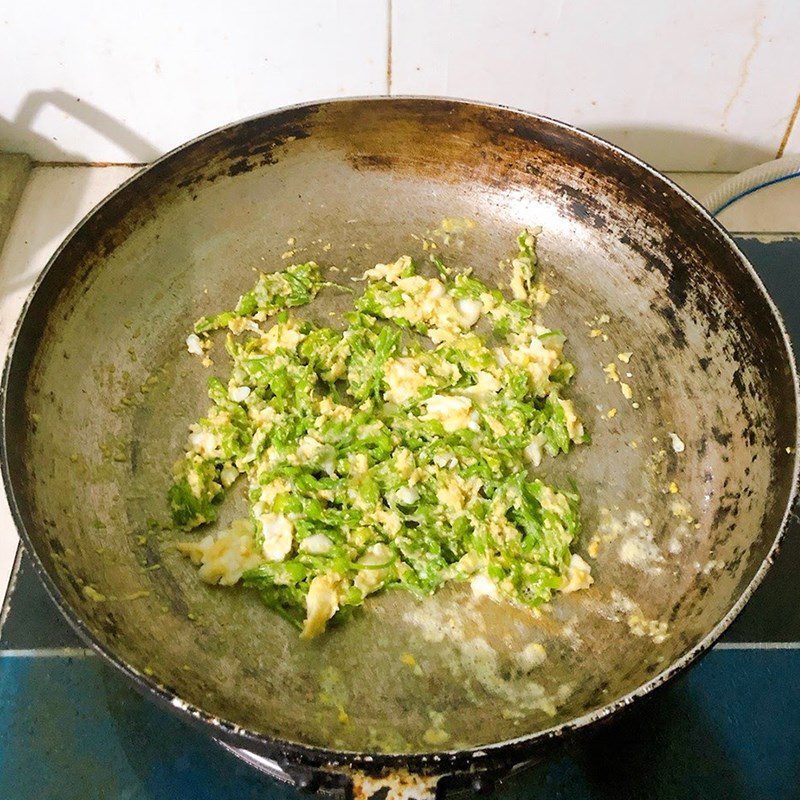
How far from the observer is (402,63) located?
63.4 inches

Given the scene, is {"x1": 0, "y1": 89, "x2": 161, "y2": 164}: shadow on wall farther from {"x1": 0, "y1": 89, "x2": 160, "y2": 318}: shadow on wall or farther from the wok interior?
the wok interior

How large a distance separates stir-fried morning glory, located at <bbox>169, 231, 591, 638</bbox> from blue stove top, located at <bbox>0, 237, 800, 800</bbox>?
231 mm

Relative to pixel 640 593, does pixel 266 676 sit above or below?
below

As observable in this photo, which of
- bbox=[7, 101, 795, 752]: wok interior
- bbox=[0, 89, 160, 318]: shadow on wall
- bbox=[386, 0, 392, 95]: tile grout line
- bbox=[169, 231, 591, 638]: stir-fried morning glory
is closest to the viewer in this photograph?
bbox=[7, 101, 795, 752]: wok interior

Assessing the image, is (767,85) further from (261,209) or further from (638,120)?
(261,209)

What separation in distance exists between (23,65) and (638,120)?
4.46 feet

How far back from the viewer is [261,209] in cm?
149

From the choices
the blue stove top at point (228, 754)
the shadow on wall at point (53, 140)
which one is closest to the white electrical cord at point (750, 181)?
the blue stove top at point (228, 754)

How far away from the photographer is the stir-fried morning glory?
1.17m

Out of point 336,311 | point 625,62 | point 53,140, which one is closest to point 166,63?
point 53,140

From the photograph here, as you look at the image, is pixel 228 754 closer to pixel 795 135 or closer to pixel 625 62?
pixel 625 62

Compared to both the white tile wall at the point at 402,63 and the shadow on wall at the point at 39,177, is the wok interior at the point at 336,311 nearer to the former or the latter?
the white tile wall at the point at 402,63

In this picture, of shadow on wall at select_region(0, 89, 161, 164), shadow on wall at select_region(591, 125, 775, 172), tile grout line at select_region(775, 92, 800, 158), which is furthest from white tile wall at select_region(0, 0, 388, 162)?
tile grout line at select_region(775, 92, 800, 158)

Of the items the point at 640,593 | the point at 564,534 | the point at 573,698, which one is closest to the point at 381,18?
the point at 564,534
